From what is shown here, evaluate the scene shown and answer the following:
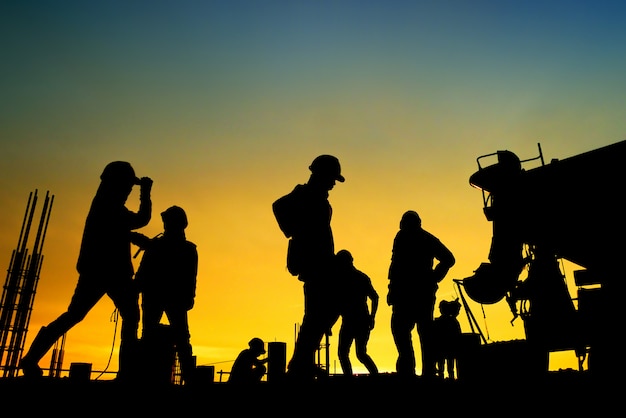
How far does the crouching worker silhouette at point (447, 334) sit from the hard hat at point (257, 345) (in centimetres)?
436

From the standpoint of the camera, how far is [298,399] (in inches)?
135

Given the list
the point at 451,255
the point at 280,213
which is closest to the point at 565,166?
the point at 451,255

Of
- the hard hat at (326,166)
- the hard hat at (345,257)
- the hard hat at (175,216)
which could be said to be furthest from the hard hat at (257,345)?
the hard hat at (326,166)

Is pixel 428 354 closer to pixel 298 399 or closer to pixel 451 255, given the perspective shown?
pixel 451 255

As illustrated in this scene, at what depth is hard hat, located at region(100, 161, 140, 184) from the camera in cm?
525

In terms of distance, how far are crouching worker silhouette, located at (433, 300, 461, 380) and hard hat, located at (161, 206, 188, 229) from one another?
7.13 m

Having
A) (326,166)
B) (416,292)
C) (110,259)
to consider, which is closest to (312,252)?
(326,166)

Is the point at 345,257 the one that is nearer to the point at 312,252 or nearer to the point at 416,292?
the point at 416,292

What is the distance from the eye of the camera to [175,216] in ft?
20.6

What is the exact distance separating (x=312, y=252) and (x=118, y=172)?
2627 mm

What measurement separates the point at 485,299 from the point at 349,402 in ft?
18.4

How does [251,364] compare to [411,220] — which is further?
[251,364]

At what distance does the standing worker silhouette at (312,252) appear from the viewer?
4.14m

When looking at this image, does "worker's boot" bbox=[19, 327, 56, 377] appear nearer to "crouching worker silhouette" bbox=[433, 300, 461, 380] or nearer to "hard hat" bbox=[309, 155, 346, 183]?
"hard hat" bbox=[309, 155, 346, 183]
